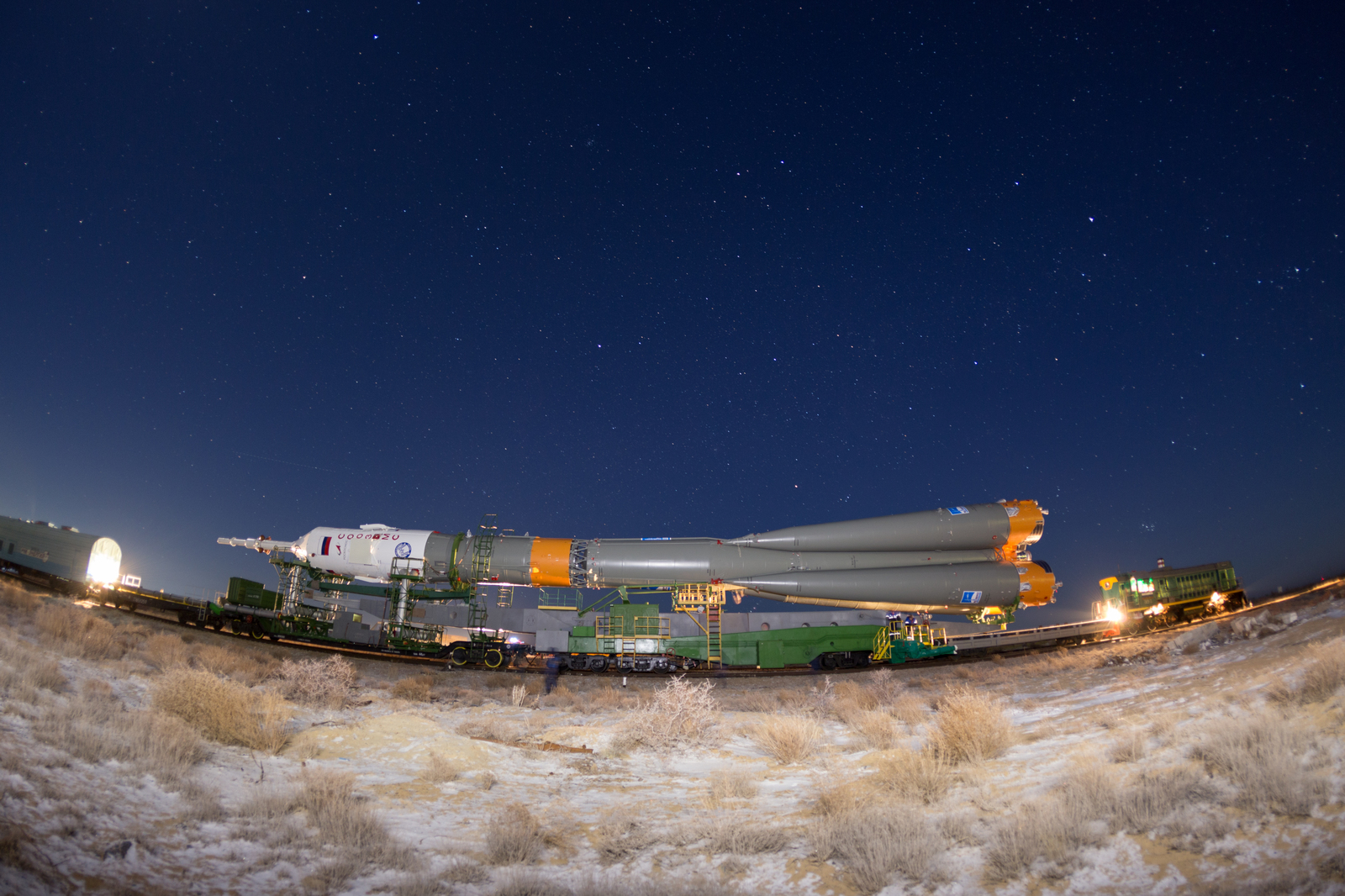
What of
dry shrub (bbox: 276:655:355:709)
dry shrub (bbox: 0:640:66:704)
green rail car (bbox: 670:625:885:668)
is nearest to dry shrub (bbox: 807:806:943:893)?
dry shrub (bbox: 0:640:66:704)

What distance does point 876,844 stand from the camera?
5.60 metres

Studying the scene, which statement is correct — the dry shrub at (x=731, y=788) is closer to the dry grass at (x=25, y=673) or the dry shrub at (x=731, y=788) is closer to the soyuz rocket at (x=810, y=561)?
the dry grass at (x=25, y=673)

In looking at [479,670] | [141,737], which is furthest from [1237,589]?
[141,737]

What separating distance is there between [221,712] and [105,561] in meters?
36.6

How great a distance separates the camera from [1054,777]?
723 centimetres

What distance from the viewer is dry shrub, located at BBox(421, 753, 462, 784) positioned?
8594 millimetres

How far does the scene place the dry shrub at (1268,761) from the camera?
16.6 ft

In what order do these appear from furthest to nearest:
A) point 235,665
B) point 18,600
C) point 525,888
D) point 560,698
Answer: point 560,698 < point 18,600 < point 235,665 < point 525,888

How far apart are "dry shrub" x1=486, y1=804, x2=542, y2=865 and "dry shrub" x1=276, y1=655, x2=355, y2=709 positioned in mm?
7876

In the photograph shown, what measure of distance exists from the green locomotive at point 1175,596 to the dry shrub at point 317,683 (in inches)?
1309

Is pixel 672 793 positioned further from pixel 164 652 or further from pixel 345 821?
pixel 164 652

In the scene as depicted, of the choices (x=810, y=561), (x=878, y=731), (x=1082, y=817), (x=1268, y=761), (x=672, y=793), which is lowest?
(x=672, y=793)

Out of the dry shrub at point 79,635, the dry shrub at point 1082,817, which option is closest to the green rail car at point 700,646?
the dry shrub at point 79,635

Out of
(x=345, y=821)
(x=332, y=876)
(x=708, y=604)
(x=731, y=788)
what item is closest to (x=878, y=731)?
(x=731, y=788)
